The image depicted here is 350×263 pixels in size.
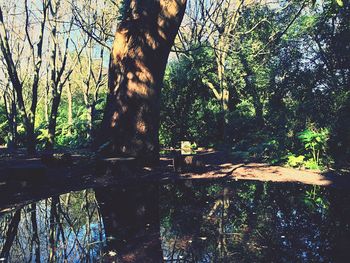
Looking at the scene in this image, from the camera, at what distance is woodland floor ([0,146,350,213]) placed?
662 cm

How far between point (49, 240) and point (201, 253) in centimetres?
196

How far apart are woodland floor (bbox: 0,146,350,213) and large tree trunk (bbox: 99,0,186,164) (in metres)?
0.85

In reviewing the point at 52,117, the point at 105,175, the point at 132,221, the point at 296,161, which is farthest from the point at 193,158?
the point at 52,117

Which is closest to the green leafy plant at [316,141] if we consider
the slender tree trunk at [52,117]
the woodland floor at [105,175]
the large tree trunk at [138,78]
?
the woodland floor at [105,175]

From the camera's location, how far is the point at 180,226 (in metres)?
4.40

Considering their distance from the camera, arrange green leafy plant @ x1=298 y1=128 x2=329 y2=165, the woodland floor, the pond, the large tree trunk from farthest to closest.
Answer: green leafy plant @ x1=298 y1=128 x2=329 y2=165 < the large tree trunk < the woodland floor < the pond

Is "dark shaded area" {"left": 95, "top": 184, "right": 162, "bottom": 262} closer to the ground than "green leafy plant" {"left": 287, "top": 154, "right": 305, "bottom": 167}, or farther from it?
closer to the ground

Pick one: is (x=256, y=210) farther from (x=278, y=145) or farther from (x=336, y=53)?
(x=336, y=53)

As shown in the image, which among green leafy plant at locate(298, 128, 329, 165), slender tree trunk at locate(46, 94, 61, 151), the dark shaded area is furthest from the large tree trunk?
slender tree trunk at locate(46, 94, 61, 151)

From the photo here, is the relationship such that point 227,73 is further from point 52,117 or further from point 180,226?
point 180,226

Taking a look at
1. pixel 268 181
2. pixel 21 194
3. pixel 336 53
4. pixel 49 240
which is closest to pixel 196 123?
pixel 336 53

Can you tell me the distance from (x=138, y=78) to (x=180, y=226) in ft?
18.2

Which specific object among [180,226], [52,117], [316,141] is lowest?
[180,226]

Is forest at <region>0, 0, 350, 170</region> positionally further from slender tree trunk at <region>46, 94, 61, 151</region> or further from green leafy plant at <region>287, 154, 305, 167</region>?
green leafy plant at <region>287, 154, 305, 167</region>
